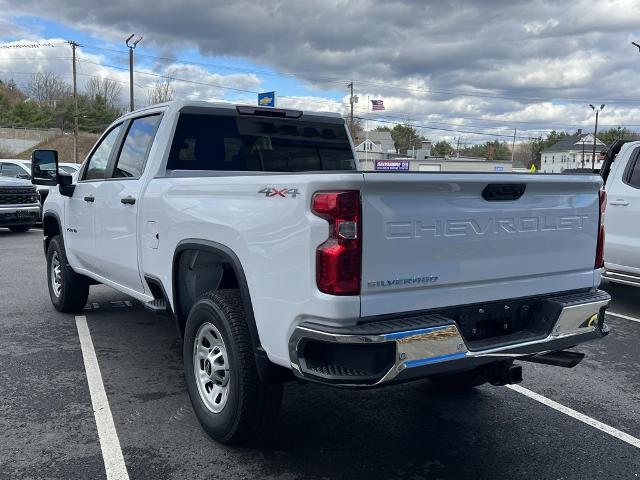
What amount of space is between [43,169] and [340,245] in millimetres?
4449

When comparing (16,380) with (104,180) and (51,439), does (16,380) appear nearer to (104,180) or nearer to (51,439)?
(51,439)

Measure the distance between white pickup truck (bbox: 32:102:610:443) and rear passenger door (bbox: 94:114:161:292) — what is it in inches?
1.5

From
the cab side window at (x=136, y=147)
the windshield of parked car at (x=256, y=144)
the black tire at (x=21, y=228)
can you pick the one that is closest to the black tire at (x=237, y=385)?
the windshield of parked car at (x=256, y=144)

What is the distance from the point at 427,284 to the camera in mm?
2963

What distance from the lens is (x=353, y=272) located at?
2.73 m

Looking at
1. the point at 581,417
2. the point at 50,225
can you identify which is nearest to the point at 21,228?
the point at 50,225

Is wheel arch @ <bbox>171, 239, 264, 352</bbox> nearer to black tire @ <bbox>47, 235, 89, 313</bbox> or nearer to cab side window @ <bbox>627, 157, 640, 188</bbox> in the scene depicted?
black tire @ <bbox>47, 235, 89, 313</bbox>

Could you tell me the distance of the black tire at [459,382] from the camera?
4441mm

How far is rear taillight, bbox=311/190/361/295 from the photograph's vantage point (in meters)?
2.71

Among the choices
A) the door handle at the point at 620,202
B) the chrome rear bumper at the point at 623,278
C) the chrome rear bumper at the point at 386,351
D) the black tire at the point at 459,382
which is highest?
the door handle at the point at 620,202

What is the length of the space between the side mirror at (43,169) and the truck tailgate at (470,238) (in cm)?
439

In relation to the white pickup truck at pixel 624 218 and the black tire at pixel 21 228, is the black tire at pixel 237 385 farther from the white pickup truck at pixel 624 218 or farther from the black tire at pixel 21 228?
the black tire at pixel 21 228

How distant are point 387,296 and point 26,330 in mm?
4670

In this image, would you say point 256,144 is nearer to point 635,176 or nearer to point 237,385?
point 237,385
